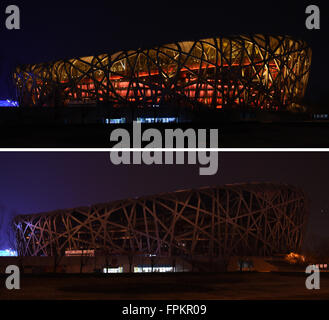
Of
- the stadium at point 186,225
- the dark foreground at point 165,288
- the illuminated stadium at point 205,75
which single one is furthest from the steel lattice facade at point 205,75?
the dark foreground at point 165,288

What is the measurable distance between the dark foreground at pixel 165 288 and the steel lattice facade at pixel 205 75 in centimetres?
3084

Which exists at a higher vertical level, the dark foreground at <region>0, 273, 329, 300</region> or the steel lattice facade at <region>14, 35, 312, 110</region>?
the steel lattice facade at <region>14, 35, 312, 110</region>

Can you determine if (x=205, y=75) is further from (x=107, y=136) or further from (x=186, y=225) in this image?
(x=107, y=136)

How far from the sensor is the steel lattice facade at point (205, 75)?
40406 millimetres

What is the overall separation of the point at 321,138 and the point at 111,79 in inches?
1386

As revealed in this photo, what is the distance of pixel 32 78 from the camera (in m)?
50.5

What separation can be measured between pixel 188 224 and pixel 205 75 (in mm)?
13619

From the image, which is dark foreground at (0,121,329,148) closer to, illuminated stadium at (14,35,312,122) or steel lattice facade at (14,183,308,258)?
illuminated stadium at (14,35,312,122)

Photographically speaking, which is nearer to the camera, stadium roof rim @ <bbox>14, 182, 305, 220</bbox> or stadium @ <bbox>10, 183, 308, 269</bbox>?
stadium @ <bbox>10, 183, 308, 269</bbox>

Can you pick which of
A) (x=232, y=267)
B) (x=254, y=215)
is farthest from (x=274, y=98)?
(x=232, y=267)

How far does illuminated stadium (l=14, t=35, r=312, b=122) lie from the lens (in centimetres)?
4038

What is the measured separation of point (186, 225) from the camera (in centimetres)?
4206
